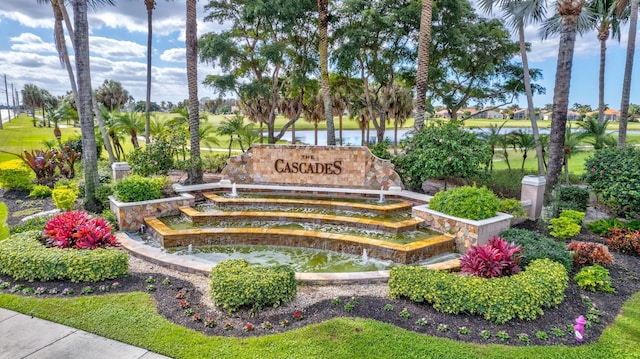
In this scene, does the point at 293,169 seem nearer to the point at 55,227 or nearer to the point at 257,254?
the point at 257,254

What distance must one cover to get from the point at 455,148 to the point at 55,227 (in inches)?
408

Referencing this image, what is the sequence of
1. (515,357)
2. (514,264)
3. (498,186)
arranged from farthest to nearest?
(498,186), (514,264), (515,357)

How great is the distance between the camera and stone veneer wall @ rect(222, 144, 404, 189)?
1316cm

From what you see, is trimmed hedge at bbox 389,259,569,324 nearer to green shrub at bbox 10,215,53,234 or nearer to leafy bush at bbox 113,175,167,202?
leafy bush at bbox 113,175,167,202

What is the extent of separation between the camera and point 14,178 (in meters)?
14.2

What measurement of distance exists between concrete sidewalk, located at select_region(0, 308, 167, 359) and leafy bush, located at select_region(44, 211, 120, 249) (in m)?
1.89

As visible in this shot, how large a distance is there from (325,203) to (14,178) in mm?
12259

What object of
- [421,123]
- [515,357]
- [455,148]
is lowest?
[515,357]

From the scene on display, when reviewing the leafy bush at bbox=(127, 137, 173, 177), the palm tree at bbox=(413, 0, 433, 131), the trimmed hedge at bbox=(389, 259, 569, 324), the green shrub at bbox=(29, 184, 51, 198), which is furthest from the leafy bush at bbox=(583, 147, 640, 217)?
the green shrub at bbox=(29, 184, 51, 198)

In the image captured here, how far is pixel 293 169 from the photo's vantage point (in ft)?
44.8

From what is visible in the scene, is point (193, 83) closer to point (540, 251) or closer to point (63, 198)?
point (63, 198)

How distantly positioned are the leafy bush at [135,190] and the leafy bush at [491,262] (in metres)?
8.64

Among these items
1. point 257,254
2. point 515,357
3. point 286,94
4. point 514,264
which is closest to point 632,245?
point 514,264

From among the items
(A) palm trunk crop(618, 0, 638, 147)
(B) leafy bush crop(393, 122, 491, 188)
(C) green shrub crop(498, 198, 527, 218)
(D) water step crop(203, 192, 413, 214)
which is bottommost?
(D) water step crop(203, 192, 413, 214)
